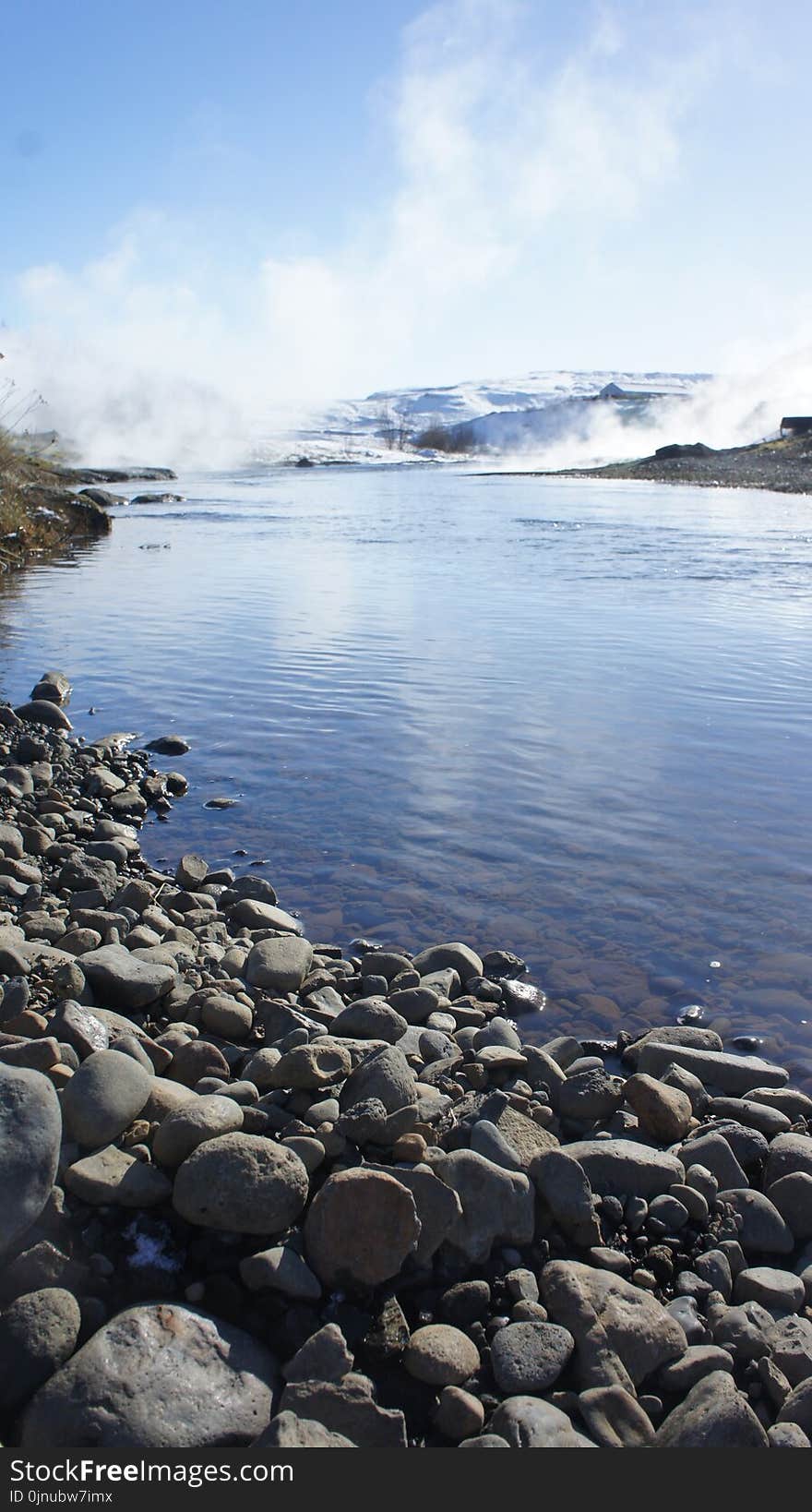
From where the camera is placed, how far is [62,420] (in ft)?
261

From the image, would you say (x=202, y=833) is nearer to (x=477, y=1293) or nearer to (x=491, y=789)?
(x=491, y=789)

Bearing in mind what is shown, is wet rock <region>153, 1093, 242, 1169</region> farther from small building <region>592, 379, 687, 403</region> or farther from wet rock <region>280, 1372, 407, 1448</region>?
small building <region>592, 379, 687, 403</region>

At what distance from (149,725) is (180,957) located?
4794mm

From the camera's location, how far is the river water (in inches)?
203

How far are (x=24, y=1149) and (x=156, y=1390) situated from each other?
592 mm

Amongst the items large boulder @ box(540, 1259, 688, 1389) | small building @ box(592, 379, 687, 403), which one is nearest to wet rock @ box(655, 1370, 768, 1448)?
large boulder @ box(540, 1259, 688, 1389)

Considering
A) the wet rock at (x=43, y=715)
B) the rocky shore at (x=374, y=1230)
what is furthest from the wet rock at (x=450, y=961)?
the wet rock at (x=43, y=715)

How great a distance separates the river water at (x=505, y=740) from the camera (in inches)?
203

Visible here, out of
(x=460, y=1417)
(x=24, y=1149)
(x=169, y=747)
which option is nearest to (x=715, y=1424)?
(x=460, y=1417)

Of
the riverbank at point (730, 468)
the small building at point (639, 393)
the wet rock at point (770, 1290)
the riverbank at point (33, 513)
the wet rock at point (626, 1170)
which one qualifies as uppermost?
the small building at point (639, 393)

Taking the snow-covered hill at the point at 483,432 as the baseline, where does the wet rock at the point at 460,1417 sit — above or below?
below

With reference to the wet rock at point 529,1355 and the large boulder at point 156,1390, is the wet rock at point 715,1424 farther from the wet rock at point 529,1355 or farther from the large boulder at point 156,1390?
the large boulder at point 156,1390

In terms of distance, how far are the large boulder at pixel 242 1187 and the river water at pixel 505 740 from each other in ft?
6.33

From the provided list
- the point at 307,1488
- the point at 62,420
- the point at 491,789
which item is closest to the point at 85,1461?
the point at 307,1488
